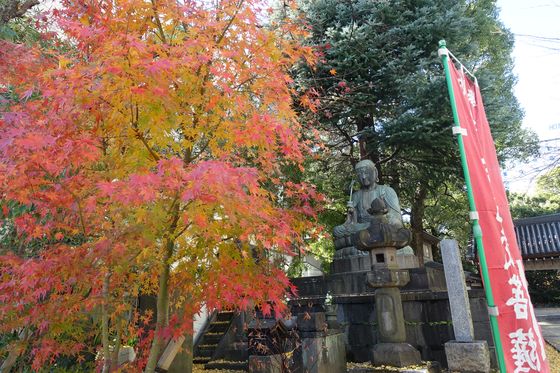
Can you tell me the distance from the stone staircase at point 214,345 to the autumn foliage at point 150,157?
403 cm

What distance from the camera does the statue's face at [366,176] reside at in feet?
36.7

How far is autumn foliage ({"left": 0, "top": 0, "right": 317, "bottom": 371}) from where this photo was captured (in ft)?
9.80

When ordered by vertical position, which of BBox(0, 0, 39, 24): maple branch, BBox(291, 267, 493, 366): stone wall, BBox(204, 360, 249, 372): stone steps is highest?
BBox(0, 0, 39, 24): maple branch

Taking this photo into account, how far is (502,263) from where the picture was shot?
3711 mm

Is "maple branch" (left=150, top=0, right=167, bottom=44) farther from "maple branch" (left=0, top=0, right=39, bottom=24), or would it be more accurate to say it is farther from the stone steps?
the stone steps

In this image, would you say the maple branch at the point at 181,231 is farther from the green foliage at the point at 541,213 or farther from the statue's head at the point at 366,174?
the green foliage at the point at 541,213

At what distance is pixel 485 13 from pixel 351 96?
7330 mm

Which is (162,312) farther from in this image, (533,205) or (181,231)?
(533,205)

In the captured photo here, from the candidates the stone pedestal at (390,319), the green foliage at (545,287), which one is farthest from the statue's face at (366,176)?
the green foliage at (545,287)

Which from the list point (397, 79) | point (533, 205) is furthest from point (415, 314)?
point (533, 205)

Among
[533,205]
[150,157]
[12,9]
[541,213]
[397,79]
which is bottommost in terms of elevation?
[150,157]

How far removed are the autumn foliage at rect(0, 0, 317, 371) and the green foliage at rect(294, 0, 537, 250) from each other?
710cm

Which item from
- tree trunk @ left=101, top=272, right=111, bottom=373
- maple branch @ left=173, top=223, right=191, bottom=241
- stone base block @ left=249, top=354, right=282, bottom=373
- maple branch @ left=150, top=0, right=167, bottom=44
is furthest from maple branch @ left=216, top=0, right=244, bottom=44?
stone base block @ left=249, top=354, right=282, bottom=373

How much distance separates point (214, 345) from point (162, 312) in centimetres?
545
